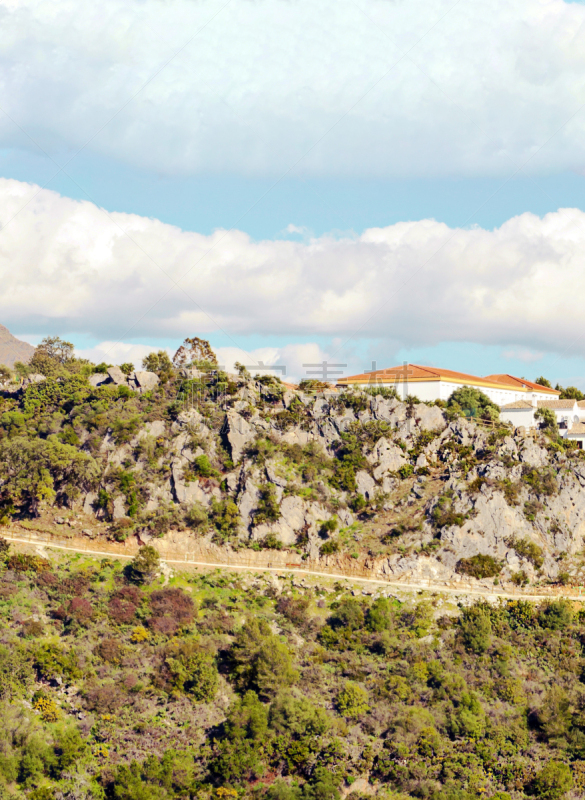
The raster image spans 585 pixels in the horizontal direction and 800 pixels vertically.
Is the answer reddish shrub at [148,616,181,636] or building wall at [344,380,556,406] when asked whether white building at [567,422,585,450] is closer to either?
building wall at [344,380,556,406]

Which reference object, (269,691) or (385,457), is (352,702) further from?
(385,457)

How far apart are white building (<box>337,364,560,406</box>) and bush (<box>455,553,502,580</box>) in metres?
20.3

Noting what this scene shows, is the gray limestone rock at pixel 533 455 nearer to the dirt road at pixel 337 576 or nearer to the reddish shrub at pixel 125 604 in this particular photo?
the dirt road at pixel 337 576

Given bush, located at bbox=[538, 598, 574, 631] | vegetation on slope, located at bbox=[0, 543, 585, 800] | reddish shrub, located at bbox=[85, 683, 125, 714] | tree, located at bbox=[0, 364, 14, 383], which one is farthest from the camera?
tree, located at bbox=[0, 364, 14, 383]

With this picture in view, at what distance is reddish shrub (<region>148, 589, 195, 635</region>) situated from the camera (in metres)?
47.6

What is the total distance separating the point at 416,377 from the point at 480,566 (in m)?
24.1

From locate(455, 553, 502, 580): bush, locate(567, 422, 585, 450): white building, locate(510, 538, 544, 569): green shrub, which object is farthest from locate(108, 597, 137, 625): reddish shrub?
locate(567, 422, 585, 450): white building

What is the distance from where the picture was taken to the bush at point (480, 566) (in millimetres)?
53844

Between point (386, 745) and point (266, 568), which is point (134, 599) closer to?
point (266, 568)

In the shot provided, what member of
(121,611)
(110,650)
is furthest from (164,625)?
(110,650)

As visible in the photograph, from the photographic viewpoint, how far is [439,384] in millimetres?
71312

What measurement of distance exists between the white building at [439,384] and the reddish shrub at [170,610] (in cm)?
3150

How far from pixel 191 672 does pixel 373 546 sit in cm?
1839

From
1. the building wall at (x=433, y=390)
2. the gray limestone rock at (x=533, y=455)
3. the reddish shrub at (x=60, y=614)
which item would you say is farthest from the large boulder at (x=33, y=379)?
the gray limestone rock at (x=533, y=455)
